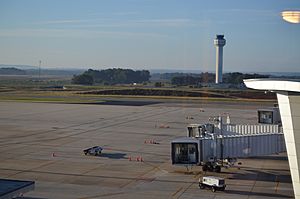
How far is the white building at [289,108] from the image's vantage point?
658 inches

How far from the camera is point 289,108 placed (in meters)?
17.2

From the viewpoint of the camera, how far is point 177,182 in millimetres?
32000

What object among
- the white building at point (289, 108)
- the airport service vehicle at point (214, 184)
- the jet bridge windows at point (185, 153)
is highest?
the white building at point (289, 108)

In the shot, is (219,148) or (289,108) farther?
(219,148)

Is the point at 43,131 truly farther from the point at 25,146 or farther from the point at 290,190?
the point at 290,190

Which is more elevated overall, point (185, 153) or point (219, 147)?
point (219, 147)

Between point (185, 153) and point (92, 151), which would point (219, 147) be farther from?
point (92, 151)

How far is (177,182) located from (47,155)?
1401cm

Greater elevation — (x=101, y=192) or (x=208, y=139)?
(x=208, y=139)

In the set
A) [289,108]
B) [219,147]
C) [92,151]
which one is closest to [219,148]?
[219,147]

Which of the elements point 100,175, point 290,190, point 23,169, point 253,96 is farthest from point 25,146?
point 253,96

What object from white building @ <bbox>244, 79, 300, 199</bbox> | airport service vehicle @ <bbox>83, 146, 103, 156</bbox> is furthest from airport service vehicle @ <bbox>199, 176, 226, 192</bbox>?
airport service vehicle @ <bbox>83, 146, 103, 156</bbox>

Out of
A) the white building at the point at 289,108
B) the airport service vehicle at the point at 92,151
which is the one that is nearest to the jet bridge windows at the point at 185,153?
the airport service vehicle at the point at 92,151

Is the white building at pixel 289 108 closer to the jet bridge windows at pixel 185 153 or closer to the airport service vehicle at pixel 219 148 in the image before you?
the jet bridge windows at pixel 185 153
